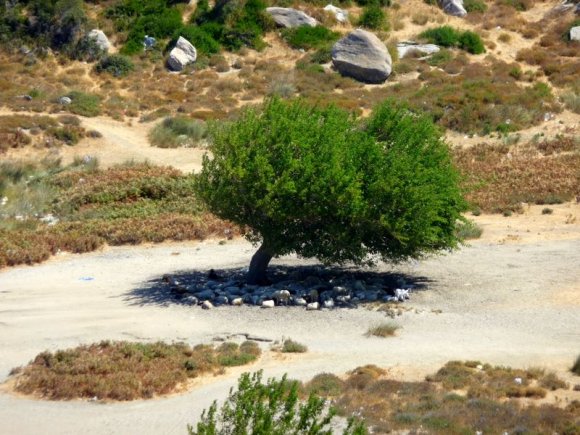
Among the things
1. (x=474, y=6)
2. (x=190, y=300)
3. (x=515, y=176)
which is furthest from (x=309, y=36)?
(x=190, y=300)

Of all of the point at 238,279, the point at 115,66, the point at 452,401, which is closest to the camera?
the point at 452,401

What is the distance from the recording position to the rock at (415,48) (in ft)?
173

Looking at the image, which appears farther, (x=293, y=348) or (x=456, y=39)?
(x=456, y=39)

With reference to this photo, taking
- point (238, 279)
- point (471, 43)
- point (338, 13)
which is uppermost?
point (338, 13)

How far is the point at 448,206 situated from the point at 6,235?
12.6 m

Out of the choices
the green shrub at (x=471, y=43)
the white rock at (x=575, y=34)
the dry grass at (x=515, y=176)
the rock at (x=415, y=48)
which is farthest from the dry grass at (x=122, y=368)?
the white rock at (x=575, y=34)

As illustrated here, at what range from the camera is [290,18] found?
5659 centimetres

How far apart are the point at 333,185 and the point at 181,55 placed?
32865 mm

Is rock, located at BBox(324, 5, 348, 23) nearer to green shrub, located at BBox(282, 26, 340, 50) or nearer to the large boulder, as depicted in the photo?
green shrub, located at BBox(282, 26, 340, 50)

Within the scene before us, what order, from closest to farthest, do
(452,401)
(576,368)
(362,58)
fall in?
(452,401) → (576,368) → (362,58)

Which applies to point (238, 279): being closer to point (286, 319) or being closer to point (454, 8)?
point (286, 319)

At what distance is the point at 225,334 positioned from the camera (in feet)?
60.4

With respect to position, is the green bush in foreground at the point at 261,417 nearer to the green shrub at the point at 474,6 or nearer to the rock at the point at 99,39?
the rock at the point at 99,39

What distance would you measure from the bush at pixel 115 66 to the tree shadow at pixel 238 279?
94.4ft
